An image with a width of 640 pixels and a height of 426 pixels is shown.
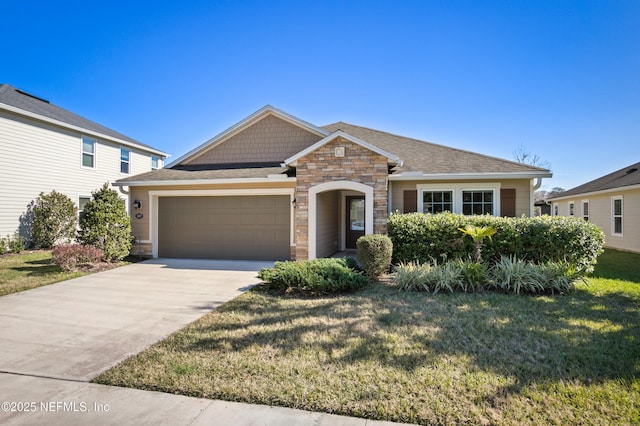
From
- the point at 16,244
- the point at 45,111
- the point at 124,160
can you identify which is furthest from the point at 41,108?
the point at 16,244

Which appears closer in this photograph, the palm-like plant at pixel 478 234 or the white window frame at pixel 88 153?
the palm-like plant at pixel 478 234

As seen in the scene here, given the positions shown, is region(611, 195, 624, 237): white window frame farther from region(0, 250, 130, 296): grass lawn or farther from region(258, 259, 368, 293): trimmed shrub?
region(0, 250, 130, 296): grass lawn

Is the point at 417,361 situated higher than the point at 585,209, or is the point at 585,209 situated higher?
the point at 585,209

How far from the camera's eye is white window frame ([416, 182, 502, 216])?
10547 millimetres

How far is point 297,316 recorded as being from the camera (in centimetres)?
555

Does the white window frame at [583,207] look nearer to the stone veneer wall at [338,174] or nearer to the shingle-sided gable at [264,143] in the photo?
the stone veneer wall at [338,174]

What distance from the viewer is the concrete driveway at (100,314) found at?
4055mm

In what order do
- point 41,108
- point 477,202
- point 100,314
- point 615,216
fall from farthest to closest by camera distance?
point 615,216
point 41,108
point 477,202
point 100,314

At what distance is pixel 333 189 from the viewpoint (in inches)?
387

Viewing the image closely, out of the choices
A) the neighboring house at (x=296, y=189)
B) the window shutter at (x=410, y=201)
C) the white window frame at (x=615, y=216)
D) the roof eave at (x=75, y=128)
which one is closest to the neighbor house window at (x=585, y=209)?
the white window frame at (x=615, y=216)

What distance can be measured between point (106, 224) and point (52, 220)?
5.81m

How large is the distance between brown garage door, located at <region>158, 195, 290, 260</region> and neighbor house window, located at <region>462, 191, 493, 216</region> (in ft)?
19.6

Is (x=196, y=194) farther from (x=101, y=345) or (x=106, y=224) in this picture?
(x=101, y=345)

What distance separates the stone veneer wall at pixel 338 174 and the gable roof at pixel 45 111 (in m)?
12.3
